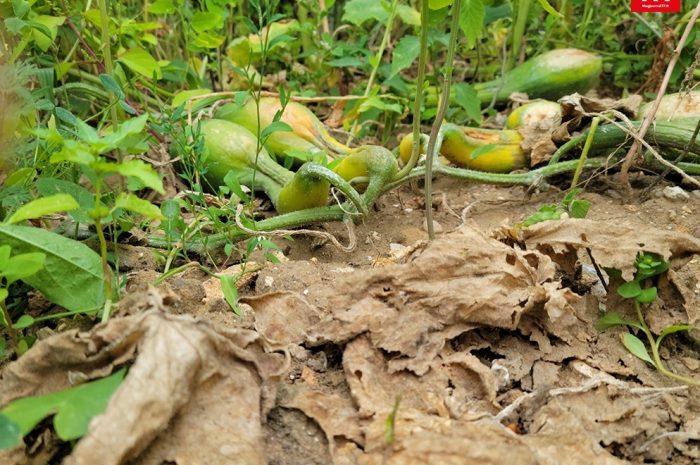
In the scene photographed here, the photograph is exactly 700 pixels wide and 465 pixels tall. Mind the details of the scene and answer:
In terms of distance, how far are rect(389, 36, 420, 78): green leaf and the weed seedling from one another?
42.9 inches

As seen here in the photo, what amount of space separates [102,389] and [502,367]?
2.55 ft

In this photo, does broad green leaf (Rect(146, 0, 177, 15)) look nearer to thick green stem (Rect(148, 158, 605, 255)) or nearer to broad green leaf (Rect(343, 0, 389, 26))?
broad green leaf (Rect(343, 0, 389, 26))

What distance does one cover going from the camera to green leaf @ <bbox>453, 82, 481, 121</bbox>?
8.38 ft

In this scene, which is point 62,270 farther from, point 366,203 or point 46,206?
point 366,203

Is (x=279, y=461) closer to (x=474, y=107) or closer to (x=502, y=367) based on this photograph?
(x=502, y=367)


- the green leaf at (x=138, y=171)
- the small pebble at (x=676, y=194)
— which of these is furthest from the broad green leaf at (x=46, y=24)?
the small pebble at (x=676, y=194)

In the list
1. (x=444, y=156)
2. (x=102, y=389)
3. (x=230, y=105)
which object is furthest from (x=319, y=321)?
(x=230, y=105)

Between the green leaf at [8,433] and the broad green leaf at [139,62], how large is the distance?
1.35 meters

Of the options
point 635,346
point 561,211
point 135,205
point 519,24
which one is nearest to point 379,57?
point 519,24

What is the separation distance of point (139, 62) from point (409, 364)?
54.5 inches

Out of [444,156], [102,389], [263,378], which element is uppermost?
[102,389]

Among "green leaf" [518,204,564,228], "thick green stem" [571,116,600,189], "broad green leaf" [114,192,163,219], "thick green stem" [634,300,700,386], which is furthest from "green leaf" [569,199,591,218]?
"broad green leaf" [114,192,163,219]

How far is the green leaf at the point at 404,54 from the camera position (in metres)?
2.29

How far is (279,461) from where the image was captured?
117cm
